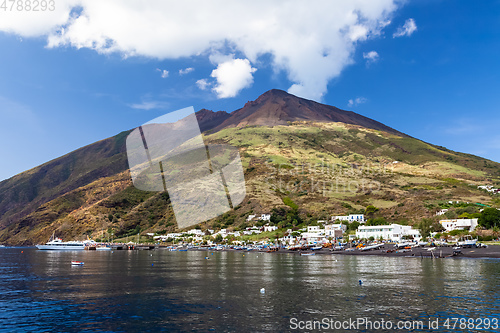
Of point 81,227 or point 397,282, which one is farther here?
point 81,227

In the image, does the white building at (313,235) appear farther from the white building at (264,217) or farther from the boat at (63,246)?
the boat at (63,246)

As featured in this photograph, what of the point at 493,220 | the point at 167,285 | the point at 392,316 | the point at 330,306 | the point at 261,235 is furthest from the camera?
the point at 261,235

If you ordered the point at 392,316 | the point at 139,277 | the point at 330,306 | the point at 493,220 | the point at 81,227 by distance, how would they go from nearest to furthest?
1. the point at 392,316
2. the point at 330,306
3. the point at 139,277
4. the point at 493,220
5. the point at 81,227

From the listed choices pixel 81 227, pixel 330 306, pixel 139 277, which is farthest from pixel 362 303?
pixel 81 227

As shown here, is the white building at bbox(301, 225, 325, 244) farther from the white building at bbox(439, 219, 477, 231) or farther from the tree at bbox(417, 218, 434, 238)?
the white building at bbox(439, 219, 477, 231)

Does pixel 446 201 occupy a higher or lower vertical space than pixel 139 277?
higher

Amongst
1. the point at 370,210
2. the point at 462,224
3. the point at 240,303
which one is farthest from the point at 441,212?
the point at 240,303

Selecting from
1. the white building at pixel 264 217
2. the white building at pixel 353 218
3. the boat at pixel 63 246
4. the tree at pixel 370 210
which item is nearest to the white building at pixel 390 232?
the white building at pixel 353 218

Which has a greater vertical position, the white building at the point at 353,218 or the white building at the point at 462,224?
the white building at the point at 353,218

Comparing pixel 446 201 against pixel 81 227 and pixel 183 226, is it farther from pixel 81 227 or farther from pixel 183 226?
pixel 81 227
